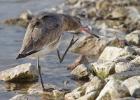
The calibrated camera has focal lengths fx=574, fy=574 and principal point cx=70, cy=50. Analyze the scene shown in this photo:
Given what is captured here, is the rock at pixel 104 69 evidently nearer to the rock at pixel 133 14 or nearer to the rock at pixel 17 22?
the rock at pixel 133 14

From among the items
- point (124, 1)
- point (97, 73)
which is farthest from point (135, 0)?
point (97, 73)

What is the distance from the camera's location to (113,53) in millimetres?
10703

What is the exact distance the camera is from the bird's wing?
9.07 meters

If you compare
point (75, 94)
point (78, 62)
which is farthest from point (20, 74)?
point (75, 94)

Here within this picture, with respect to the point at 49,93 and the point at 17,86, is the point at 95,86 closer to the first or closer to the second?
the point at 49,93

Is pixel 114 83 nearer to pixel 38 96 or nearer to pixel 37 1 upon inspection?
pixel 38 96

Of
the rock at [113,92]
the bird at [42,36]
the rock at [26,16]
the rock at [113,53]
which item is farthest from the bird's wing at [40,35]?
the rock at [26,16]

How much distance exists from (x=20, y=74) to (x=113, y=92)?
8.07ft

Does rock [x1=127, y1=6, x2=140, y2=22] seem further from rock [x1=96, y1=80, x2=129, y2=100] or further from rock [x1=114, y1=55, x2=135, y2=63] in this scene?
rock [x1=96, y1=80, x2=129, y2=100]

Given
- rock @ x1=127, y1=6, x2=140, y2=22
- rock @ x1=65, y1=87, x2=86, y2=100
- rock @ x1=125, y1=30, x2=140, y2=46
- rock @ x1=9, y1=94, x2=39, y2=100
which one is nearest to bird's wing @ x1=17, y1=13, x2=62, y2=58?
rock @ x1=9, y1=94, x2=39, y2=100

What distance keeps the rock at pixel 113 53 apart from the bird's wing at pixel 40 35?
4.64ft

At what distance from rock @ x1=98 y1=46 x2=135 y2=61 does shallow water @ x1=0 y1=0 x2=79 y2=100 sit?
73 cm

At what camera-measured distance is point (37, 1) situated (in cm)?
1741

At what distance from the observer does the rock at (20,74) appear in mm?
9812
